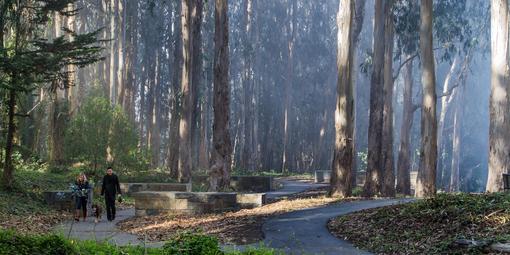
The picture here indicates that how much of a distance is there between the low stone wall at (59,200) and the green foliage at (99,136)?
8.85 meters

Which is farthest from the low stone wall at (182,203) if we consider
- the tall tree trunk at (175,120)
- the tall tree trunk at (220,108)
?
the tall tree trunk at (175,120)

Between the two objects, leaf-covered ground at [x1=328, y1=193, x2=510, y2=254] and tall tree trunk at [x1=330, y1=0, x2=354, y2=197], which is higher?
tall tree trunk at [x1=330, y1=0, x2=354, y2=197]

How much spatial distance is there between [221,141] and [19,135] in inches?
487

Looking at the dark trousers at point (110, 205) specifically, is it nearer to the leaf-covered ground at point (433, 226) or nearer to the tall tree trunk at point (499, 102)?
the leaf-covered ground at point (433, 226)

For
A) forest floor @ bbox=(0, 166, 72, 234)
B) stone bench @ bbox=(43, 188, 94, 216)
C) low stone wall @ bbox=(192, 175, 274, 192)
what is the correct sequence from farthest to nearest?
1. low stone wall @ bbox=(192, 175, 274, 192)
2. stone bench @ bbox=(43, 188, 94, 216)
3. forest floor @ bbox=(0, 166, 72, 234)

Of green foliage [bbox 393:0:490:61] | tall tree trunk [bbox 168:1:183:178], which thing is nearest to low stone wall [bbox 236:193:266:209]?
tall tree trunk [bbox 168:1:183:178]

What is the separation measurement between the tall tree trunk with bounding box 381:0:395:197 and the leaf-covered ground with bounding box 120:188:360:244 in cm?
768

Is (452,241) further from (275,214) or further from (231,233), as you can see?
(275,214)

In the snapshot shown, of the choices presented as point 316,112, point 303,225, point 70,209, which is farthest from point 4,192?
point 316,112

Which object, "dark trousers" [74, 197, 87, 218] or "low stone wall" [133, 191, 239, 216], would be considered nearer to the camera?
"low stone wall" [133, 191, 239, 216]

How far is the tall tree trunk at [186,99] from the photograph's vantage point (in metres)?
31.4

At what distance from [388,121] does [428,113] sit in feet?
22.9

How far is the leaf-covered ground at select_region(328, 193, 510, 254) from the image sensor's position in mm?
11094

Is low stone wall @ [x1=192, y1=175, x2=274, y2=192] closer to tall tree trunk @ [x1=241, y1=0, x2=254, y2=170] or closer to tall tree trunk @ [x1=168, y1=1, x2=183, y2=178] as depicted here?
tall tree trunk @ [x1=168, y1=1, x2=183, y2=178]
